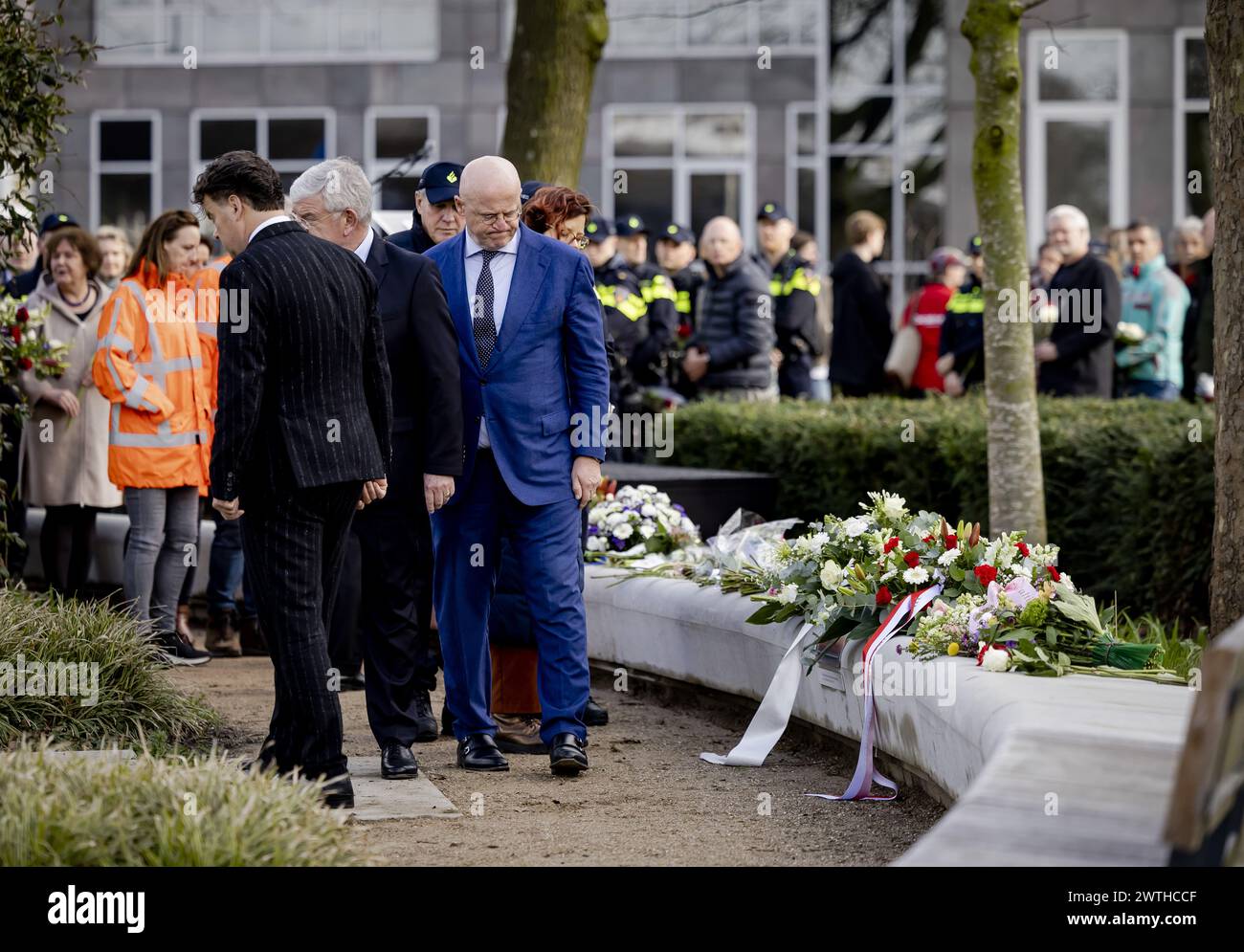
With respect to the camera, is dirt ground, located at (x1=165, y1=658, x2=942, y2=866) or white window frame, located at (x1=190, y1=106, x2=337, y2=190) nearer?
dirt ground, located at (x1=165, y1=658, x2=942, y2=866)

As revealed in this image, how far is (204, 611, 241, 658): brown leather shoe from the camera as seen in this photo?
9.27 metres

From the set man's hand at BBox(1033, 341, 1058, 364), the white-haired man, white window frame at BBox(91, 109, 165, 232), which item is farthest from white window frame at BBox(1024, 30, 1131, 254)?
man's hand at BBox(1033, 341, 1058, 364)

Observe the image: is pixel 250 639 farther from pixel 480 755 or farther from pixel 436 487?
pixel 436 487

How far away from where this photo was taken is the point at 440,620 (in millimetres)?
6543

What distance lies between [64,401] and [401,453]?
4.07 metres

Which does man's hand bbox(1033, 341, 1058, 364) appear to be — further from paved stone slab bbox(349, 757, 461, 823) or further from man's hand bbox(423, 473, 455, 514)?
paved stone slab bbox(349, 757, 461, 823)

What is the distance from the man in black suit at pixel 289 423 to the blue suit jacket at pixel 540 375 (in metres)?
0.78

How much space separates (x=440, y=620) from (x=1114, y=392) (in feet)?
25.7

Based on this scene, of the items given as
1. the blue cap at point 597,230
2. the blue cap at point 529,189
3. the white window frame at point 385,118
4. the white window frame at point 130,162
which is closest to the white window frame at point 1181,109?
the white window frame at point 385,118

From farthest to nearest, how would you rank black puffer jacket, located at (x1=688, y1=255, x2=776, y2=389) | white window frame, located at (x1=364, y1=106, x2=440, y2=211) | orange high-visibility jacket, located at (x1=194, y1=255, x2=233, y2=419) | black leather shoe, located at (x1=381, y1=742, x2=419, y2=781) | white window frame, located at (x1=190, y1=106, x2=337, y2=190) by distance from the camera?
1. white window frame, located at (x1=190, y1=106, x2=337, y2=190)
2. white window frame, located at (x1=364, y1=106, x2=440, y2=211)
3. black puffer jacket, located at (x1=688, y1=255, x2=776, y2=389)
4. orange high-visibility jacket, located at (x1=194, y1=255, x2=233, y2=419)
5. black leather shoe, located at (x1=381, y1=742, x2=419, y2=781)

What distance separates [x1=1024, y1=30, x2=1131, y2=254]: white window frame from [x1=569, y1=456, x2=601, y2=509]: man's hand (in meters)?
20.3

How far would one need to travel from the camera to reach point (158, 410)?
873 cm
